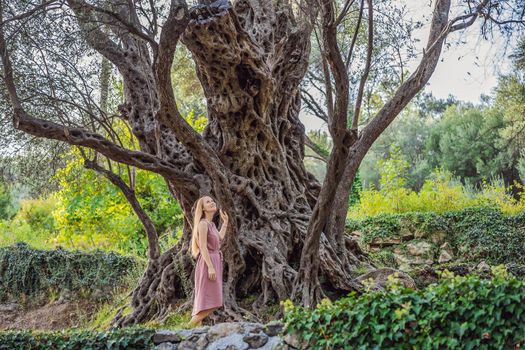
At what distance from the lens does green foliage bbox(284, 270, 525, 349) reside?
157 inches

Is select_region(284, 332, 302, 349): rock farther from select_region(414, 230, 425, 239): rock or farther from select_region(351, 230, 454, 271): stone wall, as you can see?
select_region(414, 230, 425, 239): rock

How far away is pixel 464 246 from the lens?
11492 millimetres

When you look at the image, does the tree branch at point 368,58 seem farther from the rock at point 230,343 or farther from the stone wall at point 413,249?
the stone wall at point 413,249

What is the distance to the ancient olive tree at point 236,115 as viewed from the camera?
7371 mm

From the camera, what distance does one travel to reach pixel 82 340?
582 cm

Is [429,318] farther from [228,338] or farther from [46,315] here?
[46,315]

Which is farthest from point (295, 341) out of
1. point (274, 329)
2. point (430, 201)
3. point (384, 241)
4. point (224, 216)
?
point (430, 201)

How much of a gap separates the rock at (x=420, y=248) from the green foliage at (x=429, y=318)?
726 cm

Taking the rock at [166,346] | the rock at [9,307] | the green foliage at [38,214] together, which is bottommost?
the rock at [9,307]

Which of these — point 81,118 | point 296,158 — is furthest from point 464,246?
point 81,118

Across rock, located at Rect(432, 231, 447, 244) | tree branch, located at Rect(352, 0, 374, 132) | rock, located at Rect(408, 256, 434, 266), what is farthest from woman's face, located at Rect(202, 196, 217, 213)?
rock, located at Rect(432, 231, 447, 244)

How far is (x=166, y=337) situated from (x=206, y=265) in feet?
4.36

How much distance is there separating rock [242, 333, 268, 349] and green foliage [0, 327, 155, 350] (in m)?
1.17

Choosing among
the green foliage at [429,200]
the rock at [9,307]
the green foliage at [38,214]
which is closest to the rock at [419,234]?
the green foliage at [429,200]
